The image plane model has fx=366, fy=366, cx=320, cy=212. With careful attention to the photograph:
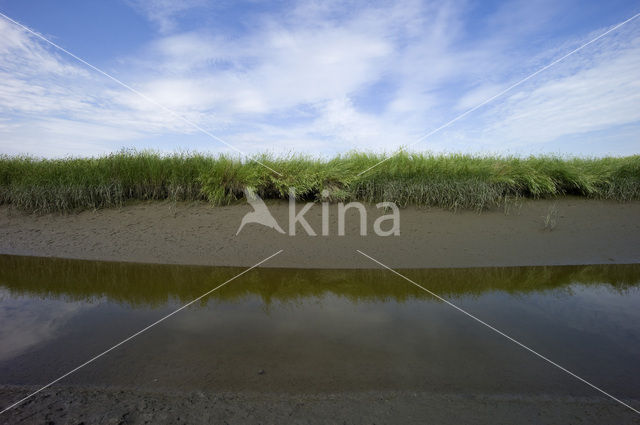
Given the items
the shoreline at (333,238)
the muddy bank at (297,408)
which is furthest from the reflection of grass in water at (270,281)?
the muddy bank at (297,408)

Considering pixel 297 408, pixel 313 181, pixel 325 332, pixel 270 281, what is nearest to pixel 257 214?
pixel 313 181

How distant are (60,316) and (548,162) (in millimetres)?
9072

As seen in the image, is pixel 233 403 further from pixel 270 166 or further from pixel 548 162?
pixel 548 162

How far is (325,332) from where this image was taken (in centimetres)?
299

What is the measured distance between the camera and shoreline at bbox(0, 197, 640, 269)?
18.8 ft

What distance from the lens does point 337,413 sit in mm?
1909

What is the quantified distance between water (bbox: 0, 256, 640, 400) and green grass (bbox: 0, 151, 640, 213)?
8.91ft

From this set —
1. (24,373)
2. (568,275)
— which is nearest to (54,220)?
(24,373)

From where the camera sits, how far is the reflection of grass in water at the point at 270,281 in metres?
4.05

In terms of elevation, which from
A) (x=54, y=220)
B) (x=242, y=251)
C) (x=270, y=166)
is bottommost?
(x=242, y=251)

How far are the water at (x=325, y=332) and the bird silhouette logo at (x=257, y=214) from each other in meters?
1.98

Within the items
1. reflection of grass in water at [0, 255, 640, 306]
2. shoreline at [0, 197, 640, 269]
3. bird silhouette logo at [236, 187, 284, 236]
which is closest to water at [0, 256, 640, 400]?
reflection of grass in water at [0, 255, 640, 306]

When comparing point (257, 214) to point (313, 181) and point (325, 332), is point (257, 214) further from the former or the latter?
point (325, 332)

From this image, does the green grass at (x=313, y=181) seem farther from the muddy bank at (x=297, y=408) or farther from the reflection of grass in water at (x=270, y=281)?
the muddy bank at (x=297, y=408)
